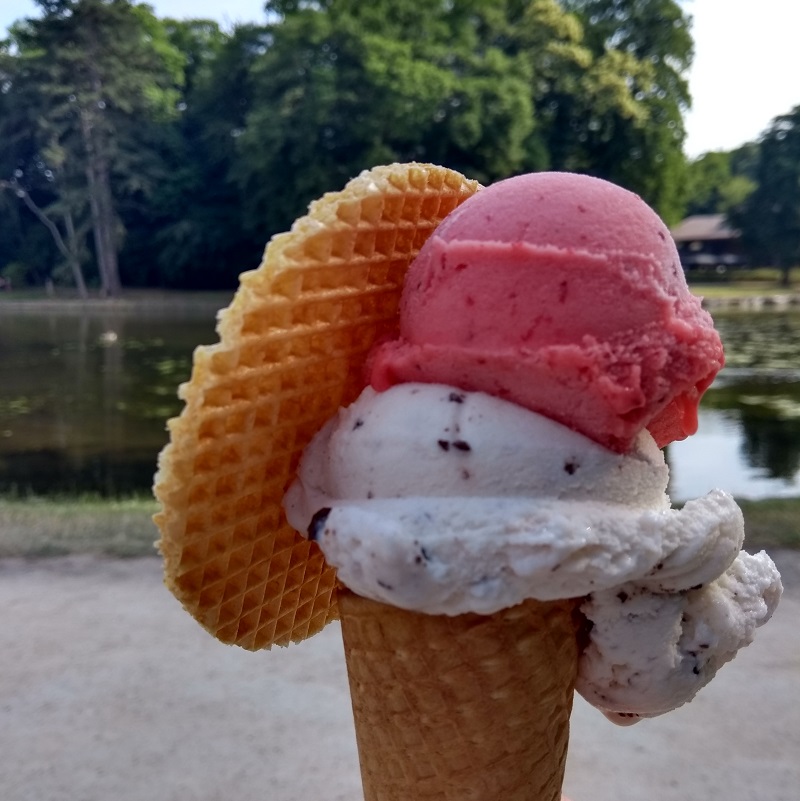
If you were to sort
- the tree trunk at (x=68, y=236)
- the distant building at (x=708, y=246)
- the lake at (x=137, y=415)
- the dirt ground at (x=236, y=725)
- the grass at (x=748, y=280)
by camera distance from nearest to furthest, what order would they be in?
the dirt ground at (x=236, y=725) < the lake at (x=137, y=415) < the tree trunk at (x=68, y=236) < the grass at (x=748, y=280) < the distant building at (x=708, y=246)

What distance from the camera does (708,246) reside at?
41.2 metres

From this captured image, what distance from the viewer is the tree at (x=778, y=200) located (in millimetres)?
32281

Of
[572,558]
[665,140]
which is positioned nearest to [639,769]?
[572,558]

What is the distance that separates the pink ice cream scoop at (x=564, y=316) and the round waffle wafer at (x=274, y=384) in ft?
0.38

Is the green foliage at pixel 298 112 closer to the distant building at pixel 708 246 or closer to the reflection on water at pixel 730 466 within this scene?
the distant building at pixel 708 246

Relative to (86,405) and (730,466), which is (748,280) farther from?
(86,405)

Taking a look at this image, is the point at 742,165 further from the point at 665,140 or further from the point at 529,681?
the point at 529,681

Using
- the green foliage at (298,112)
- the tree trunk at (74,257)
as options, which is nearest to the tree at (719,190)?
the green foliage at (298,112)

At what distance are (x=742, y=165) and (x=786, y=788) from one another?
5582 centimetres

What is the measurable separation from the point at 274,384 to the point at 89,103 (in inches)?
1213

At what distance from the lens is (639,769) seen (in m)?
2.38

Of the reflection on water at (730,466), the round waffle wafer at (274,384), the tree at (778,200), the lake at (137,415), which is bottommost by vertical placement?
the reflection on water at (730,466)

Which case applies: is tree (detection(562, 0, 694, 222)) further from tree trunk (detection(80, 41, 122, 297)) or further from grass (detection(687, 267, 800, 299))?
tree trunk (detection(80, 41, 122, 297))

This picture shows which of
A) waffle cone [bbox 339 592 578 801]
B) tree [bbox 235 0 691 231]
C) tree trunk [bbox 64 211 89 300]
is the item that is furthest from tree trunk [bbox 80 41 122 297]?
waffle cone [bbox 339 592 578 801]
